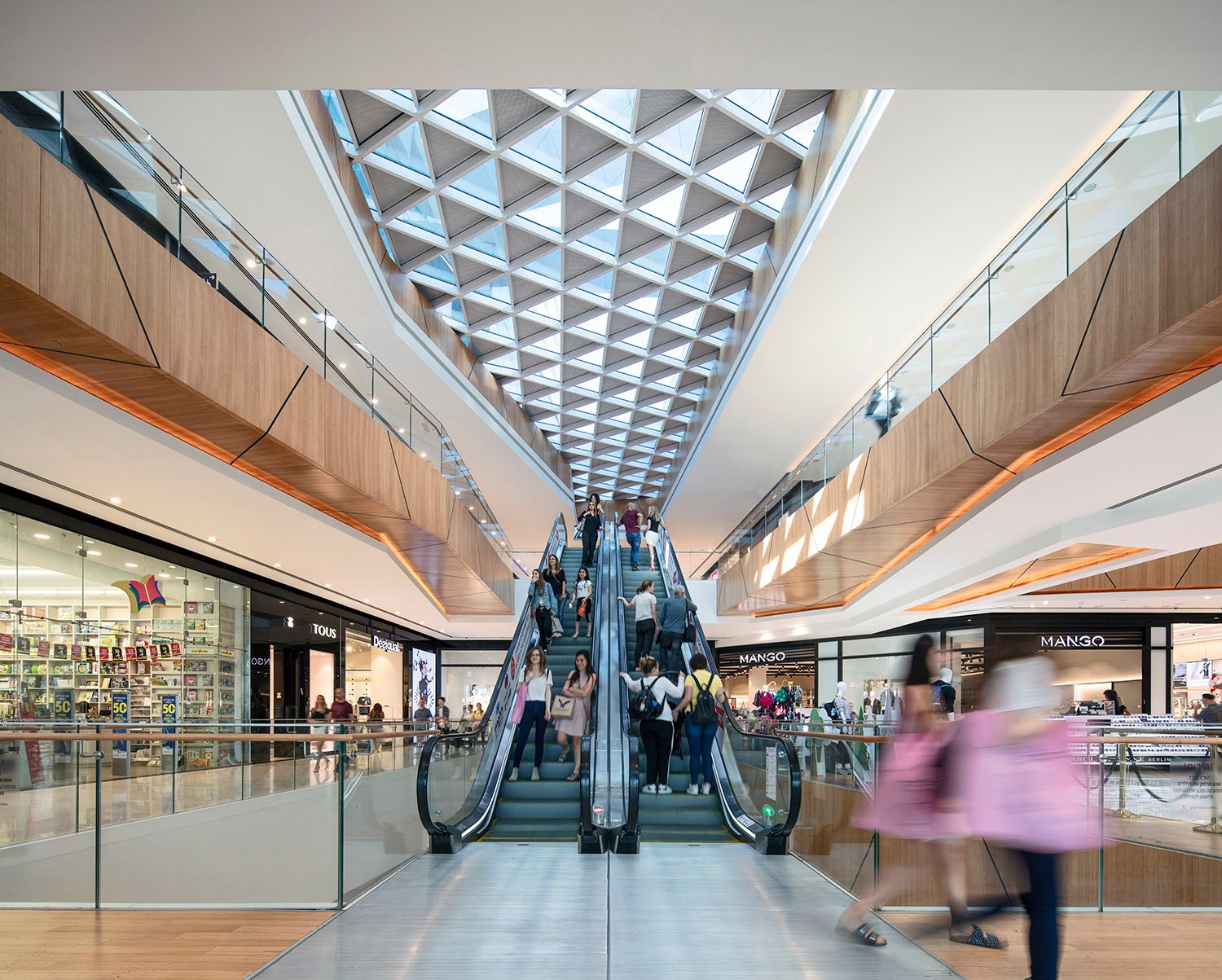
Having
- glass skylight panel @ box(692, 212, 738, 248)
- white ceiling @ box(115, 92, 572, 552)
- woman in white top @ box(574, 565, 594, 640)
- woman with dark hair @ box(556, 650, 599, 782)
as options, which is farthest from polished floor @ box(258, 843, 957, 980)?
glass skylight panel @ box(692, 212, 738, 248)

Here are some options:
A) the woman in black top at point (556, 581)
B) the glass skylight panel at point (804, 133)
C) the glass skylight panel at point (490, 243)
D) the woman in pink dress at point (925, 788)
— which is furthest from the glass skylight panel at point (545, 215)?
the woman in pink dress at point (925, 788)

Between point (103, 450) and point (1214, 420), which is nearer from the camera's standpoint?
point (1214, 420)

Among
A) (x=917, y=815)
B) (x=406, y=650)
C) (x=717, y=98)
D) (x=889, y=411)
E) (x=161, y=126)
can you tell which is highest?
(x=717, y=98)

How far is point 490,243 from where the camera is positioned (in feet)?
63.1

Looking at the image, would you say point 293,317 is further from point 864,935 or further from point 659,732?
point 864,935

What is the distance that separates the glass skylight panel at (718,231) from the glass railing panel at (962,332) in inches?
311

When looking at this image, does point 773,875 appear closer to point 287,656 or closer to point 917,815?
point 917,815

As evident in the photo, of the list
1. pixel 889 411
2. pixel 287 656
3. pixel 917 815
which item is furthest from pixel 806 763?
pixel 287 656

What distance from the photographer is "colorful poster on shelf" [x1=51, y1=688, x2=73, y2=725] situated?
11.1 m

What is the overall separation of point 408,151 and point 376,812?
1201 centimetres

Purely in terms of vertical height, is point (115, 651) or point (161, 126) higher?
point (161, 126)

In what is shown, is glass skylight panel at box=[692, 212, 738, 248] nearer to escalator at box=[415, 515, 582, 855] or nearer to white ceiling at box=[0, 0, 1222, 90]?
escalator at box=[415, 515, 582, 855]

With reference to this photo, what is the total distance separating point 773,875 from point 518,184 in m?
13.0

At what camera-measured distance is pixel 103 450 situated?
8.87m
